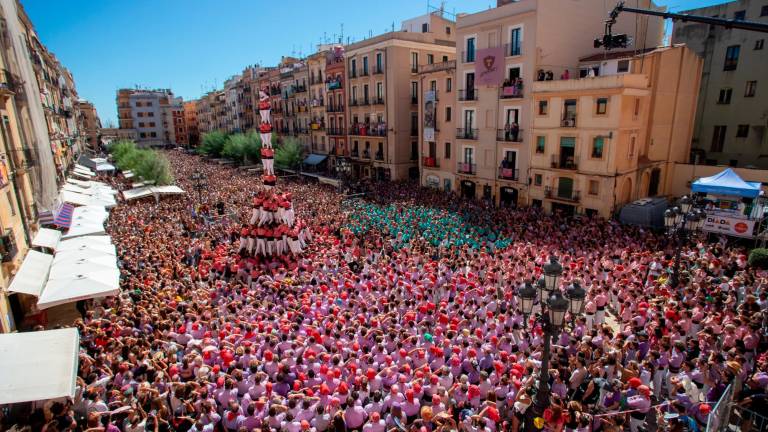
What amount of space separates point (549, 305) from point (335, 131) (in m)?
38.6

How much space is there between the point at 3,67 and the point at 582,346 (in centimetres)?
2043

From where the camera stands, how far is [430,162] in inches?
1273

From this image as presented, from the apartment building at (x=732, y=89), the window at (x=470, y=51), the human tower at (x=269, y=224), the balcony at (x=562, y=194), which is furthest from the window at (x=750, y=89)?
the human tower at (x=269, y=224)

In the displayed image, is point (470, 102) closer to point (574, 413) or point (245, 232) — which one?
point (245, 232)

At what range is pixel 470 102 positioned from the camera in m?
28.2

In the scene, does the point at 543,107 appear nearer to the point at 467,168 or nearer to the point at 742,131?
the point at 467,168

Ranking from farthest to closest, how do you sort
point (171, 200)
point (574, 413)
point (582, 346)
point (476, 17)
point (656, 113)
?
1. point (171, 200)
2. point (476, 17)
3. point (656, 113)
4. point (582, 346)
5. point (574, 413)

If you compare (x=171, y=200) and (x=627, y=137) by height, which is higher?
(x=627, y=137)

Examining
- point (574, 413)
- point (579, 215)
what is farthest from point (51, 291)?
point (579, 215)

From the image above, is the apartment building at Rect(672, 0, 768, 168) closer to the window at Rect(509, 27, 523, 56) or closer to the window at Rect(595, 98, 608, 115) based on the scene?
the window at Rect(595, 98, 608, 115)

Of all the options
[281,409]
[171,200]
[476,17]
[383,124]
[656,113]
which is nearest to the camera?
[281,409]

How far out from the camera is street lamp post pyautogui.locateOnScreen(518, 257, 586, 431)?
19.6 feet

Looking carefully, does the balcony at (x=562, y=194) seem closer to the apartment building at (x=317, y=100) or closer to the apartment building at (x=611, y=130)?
the apartment building at (x=611, y=130)

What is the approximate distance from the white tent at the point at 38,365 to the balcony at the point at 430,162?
86.7ft
